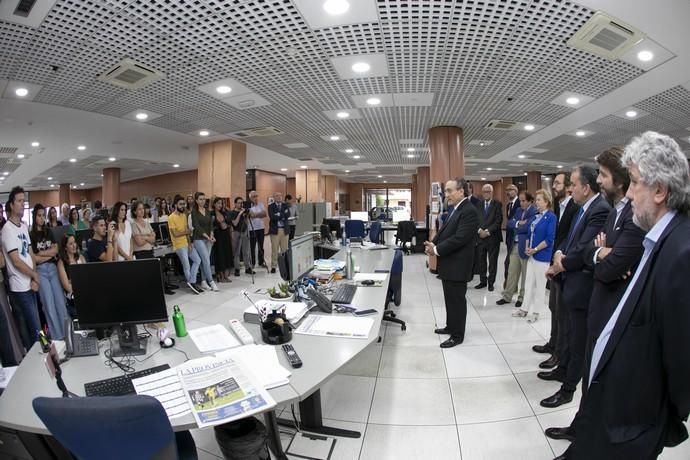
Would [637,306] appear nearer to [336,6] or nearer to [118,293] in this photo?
[118,293]

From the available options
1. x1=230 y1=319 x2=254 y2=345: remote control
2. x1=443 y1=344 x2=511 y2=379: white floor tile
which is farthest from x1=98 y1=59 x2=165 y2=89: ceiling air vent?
x1=443 y1=344 x2=511 y2=379: white floor tile

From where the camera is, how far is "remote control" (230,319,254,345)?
6.03 ft

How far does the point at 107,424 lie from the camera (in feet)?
3.25

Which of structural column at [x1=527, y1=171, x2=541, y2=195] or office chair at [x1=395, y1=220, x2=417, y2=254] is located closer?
office chair at [x1=395, y1=220, x2=417, y2=254]

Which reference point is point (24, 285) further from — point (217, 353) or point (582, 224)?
point (582, 224)

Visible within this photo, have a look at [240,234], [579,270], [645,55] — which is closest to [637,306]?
[579,270]

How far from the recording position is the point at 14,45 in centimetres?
301

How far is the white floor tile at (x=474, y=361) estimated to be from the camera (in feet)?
9.70

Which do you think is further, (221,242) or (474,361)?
(221,242)

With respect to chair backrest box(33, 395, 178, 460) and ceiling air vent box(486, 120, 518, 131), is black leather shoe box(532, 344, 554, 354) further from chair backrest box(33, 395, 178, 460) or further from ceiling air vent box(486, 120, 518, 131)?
ceiling air vent box(486, 120, 518, 131)

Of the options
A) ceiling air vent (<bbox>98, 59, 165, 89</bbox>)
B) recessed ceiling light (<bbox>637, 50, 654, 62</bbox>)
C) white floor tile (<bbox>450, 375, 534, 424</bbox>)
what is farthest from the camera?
ceiling air vent (<bbox>98, 59, 165, 89</bbox>)

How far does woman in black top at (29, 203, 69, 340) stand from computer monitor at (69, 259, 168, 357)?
7.35 ft

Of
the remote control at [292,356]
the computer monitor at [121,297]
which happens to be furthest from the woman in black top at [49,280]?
the remote control at [292,356]

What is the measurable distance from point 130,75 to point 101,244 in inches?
82.0
